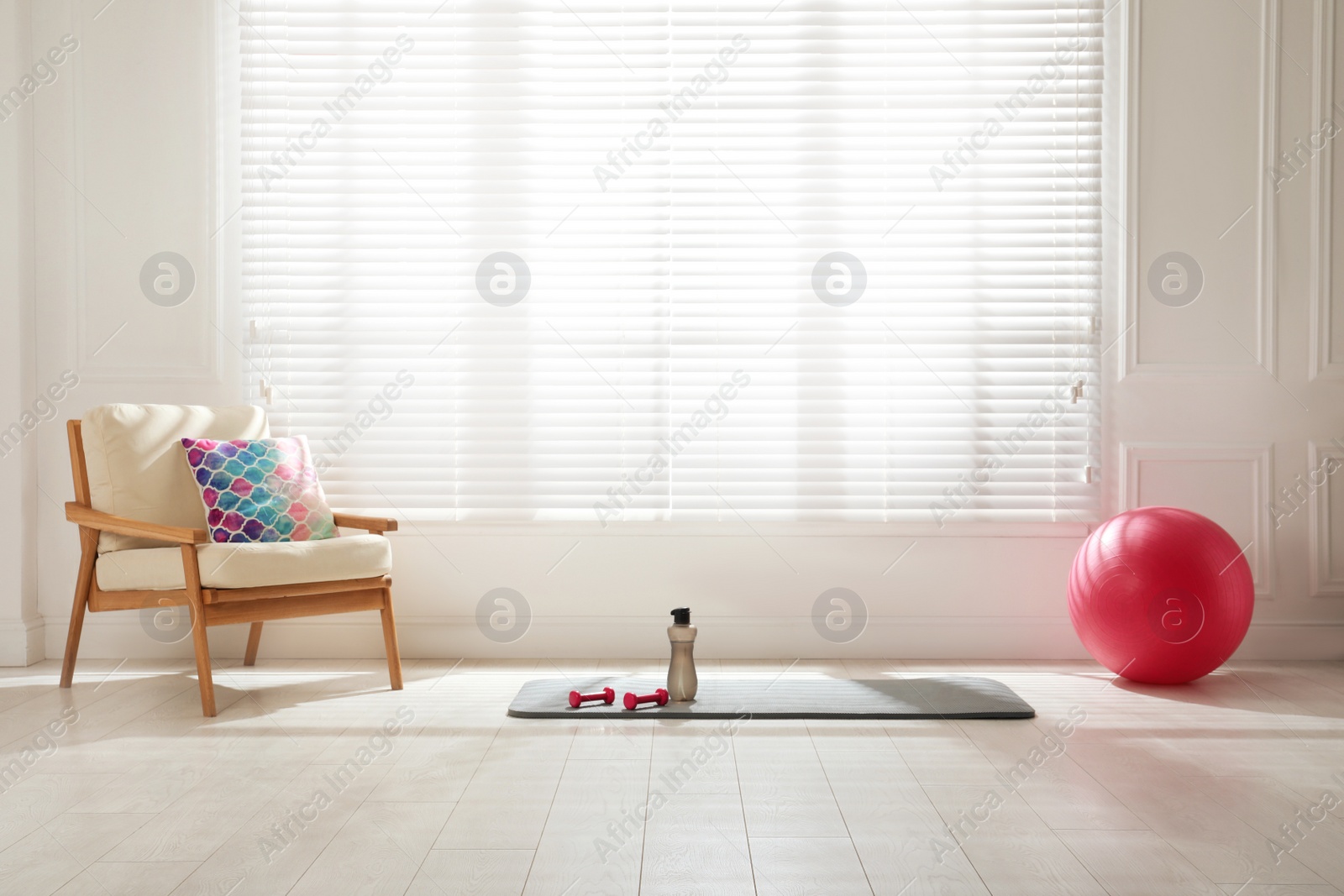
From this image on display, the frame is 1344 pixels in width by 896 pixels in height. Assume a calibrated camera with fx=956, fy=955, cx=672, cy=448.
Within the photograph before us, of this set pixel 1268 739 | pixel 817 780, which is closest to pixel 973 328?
pixel 1268 739

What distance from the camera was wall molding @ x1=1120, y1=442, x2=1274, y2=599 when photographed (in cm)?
385

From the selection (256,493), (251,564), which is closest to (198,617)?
(251,564)

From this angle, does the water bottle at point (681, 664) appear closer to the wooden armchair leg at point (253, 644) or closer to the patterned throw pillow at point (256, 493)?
the patterned throw pillow at point (256, 493)

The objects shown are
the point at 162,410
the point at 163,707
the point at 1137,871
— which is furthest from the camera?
the point at 162,410

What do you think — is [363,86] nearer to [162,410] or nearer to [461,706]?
[162,410]

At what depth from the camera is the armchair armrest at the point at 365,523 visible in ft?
11.4

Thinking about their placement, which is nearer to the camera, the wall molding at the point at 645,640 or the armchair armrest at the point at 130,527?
the armchair armrest at the point at 130,527

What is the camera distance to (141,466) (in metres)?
3.40

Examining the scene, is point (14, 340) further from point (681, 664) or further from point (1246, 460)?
point (1246, 460)

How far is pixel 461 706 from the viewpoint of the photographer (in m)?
3.13

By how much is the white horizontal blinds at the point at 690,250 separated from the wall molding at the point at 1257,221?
0.46 feet

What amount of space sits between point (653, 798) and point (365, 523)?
1727 mm

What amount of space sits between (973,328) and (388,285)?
2.37 meters

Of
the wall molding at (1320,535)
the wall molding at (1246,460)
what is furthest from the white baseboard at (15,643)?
the wall molding at (1320,535)
